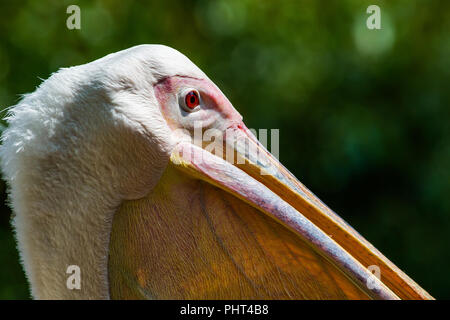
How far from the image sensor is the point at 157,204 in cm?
221

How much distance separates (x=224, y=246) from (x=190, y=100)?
0.56 meters

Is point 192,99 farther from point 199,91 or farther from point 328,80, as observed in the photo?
point 328,80

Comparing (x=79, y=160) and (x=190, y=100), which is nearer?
(x=79, y=160)

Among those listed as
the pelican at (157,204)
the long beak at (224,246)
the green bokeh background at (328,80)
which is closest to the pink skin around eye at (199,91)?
the pelican at (157,204)

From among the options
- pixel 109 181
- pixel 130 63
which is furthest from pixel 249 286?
pixel 130 63

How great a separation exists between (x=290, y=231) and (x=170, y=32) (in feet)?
12.1

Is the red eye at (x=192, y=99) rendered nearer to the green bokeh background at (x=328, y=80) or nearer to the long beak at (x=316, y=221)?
the long beak at (x=316, y=221)

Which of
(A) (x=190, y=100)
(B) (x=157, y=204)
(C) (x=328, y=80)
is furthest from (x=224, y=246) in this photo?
(C) (x=328, y=80)

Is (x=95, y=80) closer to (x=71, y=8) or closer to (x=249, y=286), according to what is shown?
(x=249, y=286)

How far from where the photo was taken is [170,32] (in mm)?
5492

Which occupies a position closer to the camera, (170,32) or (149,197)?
(149,197)

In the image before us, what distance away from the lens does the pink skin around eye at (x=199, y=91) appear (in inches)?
86.7

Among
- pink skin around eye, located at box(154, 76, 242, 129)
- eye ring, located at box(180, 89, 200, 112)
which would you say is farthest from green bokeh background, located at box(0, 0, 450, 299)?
eye ring, located at box(180, 89, 200, 112)

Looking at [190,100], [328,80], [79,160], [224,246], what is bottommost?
[224,246]
